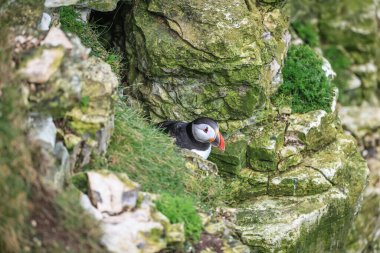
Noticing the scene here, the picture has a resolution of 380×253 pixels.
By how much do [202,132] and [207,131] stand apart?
56mm

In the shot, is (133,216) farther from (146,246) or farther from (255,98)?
(255,98)

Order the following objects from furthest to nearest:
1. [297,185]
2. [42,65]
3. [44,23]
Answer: [297,185] → [44,23] → [42,65]

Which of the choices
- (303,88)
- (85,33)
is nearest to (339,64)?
(303,88)

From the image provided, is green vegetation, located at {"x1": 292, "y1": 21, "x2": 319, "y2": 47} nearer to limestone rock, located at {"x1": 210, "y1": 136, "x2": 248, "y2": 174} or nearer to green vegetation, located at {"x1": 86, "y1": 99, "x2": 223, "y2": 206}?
limestone rock, located at {"x1": 210, "y1": 136, "x2": 248, "y2": 174}

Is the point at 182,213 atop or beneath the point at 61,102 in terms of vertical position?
beneath

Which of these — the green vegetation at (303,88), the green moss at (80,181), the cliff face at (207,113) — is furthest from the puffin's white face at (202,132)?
the green moss at (80,181)

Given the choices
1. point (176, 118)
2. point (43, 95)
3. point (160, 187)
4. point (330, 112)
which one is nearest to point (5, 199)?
point (43, 95)

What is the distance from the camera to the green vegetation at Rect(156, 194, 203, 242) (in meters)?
5.54

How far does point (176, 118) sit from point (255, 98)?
954mm

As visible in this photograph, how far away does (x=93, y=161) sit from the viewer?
5809 millimetres

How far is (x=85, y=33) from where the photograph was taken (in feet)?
26.4

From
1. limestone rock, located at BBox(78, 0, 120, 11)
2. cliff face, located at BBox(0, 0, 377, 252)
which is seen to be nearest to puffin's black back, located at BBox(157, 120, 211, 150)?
cliff face, located at BBox(0, 0, 377, 252)

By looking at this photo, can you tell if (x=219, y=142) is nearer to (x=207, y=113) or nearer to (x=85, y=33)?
(x=207, y=113)

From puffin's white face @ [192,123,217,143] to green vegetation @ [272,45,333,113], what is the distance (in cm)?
148
